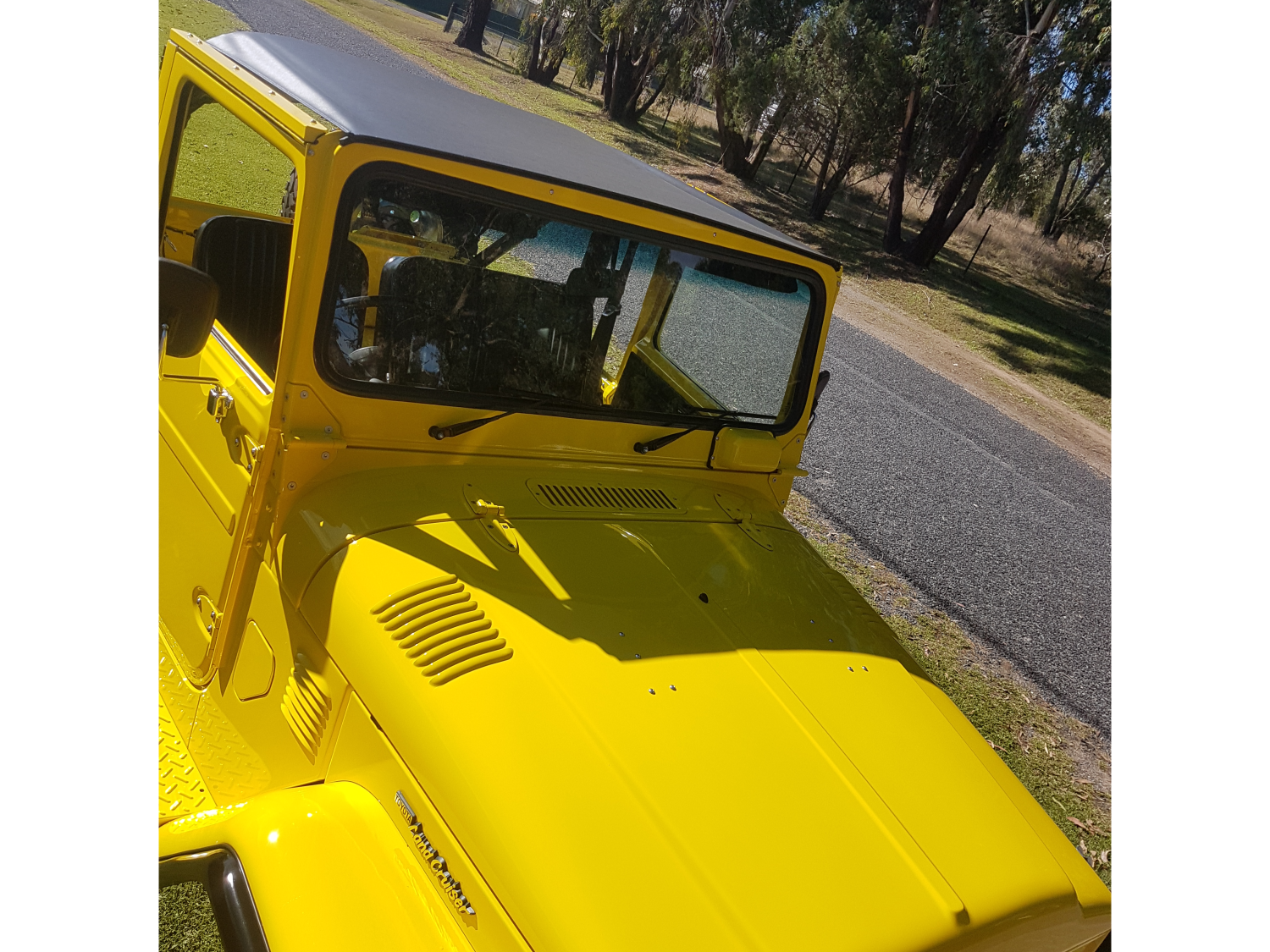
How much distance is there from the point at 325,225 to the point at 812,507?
Result: 501 centimetres

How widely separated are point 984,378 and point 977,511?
563 centimetres

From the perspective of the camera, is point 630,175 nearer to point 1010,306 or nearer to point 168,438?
point 168,438

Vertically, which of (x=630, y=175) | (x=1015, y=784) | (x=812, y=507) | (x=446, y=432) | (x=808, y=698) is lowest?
(x=812, y=507)

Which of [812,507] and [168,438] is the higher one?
[168,438]

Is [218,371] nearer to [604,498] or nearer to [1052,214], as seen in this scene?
[604,498]

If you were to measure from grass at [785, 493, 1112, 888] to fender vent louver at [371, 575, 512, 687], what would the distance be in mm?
2973

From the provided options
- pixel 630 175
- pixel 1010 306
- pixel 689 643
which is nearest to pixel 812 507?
pixel 630 175

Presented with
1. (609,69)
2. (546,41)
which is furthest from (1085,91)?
(546,41)

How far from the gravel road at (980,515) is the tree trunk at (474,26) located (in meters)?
19.7

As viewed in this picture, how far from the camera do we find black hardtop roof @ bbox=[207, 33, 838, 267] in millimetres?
2156

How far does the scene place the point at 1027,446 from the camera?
9969 mm

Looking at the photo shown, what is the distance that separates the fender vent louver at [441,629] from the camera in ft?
6.09

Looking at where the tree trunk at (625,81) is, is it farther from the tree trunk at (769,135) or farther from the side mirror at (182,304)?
the side mirror at (182,304)

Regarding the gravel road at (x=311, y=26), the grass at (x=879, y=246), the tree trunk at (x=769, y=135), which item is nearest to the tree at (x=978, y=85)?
the grass at (x=879, y=246)
